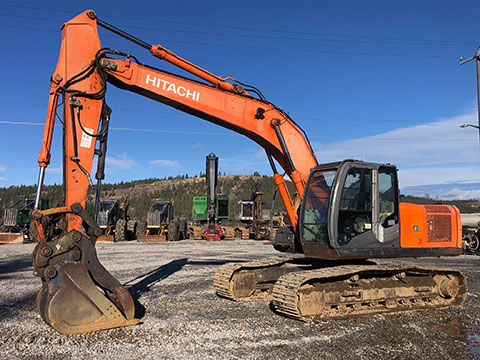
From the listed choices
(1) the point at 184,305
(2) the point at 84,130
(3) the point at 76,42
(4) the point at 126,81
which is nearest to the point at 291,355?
(1) the point at 184,305

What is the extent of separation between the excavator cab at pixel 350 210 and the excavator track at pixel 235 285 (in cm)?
145

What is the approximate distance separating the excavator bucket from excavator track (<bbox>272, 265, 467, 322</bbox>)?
2434 mm

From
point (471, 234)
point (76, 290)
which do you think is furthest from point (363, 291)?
point (471, 234)

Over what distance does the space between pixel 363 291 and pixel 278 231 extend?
1942 millimetres

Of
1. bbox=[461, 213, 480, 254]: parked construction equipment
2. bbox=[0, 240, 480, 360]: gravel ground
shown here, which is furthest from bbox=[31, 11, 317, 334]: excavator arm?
bbox=[461, 213, 480, 254]: parked construction equipment

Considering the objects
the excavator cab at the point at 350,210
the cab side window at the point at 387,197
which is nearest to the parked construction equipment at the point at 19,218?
the excavator cab at the point at 350,210

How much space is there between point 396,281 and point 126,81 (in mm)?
5908

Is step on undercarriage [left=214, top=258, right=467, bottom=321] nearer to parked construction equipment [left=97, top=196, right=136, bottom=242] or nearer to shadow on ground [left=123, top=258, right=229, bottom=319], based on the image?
shadow on ground [left=123, top=258, right=229, bottom=319]

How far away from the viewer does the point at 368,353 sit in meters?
5.05

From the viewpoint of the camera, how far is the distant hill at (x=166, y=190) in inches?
2697

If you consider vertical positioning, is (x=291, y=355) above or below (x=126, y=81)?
below

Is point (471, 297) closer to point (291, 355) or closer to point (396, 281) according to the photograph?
point (396, 281)

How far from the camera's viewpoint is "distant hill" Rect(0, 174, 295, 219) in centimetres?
6851

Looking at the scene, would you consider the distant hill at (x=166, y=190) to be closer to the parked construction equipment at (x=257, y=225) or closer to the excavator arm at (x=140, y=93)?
the parked construction equipment at (x=257, y=225)
